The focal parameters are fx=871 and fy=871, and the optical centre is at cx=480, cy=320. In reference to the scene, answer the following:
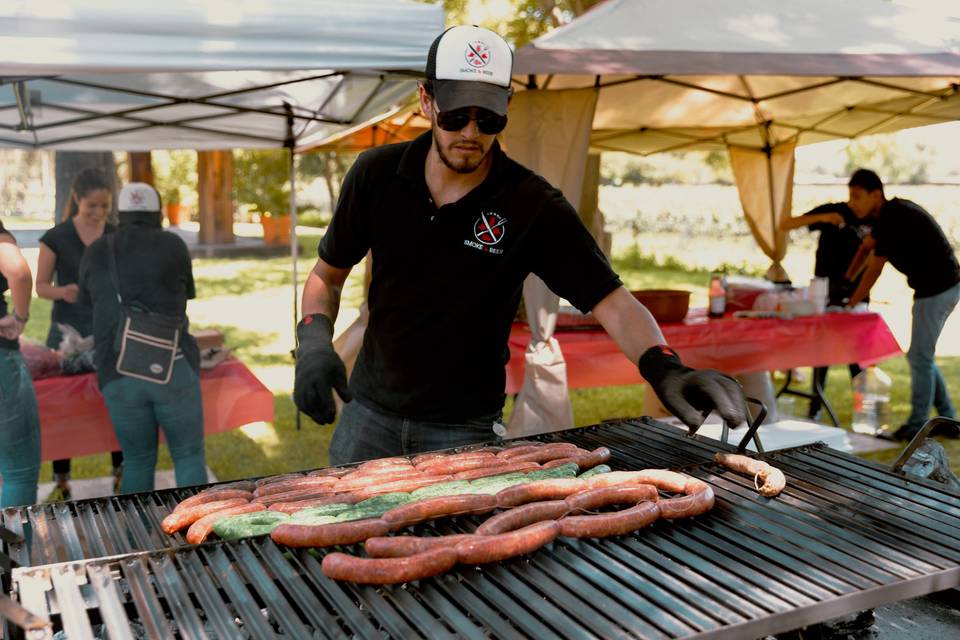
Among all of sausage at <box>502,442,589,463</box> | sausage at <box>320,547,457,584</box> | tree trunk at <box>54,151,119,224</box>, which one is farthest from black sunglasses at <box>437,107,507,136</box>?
tree trunk at <box>54,151,119,224</box>

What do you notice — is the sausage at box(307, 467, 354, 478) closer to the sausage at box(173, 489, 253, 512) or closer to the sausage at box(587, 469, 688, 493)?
the sausage at box(173, 489, 253, 512)

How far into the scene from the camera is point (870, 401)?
317 inches

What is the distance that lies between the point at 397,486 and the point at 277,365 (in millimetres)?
8828

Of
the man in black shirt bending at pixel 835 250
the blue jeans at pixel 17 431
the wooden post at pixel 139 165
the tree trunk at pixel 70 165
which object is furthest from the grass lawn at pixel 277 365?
the tree trunk at pixel 70 165

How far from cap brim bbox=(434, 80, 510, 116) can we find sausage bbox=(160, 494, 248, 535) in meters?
1.36

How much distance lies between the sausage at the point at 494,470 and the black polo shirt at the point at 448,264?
55 cm

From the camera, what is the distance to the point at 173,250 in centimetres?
514

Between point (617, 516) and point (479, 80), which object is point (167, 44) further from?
point (617, 516)

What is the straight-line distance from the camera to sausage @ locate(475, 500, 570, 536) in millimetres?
2119

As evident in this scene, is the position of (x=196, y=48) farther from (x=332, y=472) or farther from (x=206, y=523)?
(x=206, y=523)

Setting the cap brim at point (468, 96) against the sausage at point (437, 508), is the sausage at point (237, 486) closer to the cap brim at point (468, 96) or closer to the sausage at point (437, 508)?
the sausage at point (437, 508)

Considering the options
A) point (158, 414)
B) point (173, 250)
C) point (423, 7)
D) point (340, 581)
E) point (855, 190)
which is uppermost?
point (423, 7)

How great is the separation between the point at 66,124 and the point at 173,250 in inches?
101

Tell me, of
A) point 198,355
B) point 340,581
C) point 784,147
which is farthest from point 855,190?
point 340,581
